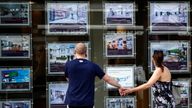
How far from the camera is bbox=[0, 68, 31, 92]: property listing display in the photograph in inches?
408

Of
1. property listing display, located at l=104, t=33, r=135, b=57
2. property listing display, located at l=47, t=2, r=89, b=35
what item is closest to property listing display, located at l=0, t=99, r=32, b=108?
property listing display, located at l=47, t=2, r=89, b=35

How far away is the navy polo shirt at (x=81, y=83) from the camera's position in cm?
841

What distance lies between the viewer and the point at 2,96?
1045 cm

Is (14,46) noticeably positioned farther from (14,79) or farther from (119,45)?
(119,45)

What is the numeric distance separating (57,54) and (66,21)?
0.69m

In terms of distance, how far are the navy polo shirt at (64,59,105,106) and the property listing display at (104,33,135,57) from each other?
6.50 ft

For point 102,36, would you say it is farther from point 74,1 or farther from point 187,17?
point 187,17

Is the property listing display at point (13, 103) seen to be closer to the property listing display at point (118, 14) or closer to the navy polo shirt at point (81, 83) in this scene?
the navy polo shirt at point (81, 83)

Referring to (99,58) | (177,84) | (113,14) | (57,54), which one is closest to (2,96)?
(57,54)

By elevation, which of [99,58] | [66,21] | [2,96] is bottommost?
[2,96]

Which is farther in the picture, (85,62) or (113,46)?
(113,46)

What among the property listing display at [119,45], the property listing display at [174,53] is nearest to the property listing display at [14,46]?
the property listing display at [119,45]

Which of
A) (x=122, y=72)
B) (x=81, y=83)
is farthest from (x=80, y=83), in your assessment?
(x=122, y=72)

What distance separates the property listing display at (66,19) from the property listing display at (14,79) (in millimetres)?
962
